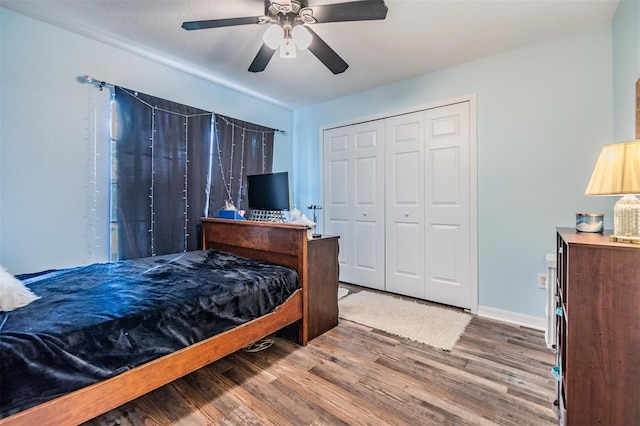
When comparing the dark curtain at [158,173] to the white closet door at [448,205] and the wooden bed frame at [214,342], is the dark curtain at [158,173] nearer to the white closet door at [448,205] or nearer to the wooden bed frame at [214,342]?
the wooden bed frame at [214,342]

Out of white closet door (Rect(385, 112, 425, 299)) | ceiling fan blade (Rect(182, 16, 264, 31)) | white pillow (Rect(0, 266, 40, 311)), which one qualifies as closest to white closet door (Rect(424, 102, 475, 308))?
white closet door (Rect(385, 112, 425, 299))

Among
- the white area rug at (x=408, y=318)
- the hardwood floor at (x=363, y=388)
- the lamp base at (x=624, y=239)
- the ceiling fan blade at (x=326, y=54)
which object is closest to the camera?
the lamp base at (x=624, y=239)

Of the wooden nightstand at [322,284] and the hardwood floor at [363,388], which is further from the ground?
the wooden nightstand at [322,284]

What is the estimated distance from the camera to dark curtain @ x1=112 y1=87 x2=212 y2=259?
2555 millimetres

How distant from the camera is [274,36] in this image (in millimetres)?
1879

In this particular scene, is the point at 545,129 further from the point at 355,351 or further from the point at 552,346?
the point at 355,351

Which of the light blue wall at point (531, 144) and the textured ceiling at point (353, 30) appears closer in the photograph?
the textured ceiling at point (353, 30)

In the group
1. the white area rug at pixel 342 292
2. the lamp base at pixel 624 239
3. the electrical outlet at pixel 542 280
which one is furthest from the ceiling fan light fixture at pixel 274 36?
the electrical outlet at pixel 542 280

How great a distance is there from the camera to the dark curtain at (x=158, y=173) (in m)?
2.55

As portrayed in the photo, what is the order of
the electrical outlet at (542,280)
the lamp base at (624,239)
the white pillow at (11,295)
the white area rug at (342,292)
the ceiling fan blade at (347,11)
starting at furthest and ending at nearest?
the white area rug at (342,292)
the electrical outlet at (542,280)
the ceiling fan blade at (347,11)
the white pillow at (11,295)
the lamp base at (624,239)

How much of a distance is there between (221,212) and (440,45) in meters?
2.57

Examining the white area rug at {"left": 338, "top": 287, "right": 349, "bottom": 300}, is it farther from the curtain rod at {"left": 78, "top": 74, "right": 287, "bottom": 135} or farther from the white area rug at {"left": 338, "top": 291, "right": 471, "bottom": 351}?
the curtain rod at {"left": 78, "top": 74, "right": 287, "bottom": 135}

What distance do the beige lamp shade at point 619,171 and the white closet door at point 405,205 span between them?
184 centimetres

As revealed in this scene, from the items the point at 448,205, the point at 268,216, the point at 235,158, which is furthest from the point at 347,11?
the point at 235,158
